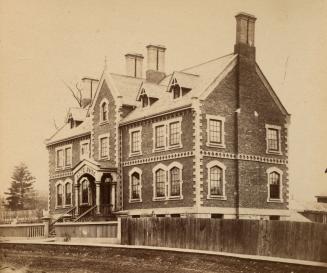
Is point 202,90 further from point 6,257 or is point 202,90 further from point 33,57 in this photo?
point 6,257

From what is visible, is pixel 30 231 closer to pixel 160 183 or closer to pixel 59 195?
pixel 160 183

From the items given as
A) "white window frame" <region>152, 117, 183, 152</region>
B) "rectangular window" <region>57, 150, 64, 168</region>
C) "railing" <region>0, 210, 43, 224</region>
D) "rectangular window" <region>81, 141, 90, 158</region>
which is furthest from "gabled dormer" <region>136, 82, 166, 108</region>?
"railing" <region>0, 210, 43, 224</region>

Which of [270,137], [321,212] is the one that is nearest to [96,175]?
[270,137]

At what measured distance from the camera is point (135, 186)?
2911 centimetres

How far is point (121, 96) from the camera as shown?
100 feet

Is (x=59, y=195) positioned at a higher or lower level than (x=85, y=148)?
lower

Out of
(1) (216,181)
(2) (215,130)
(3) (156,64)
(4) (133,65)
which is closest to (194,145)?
(2) (215,130)

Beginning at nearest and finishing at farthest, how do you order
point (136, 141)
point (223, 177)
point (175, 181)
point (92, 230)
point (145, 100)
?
point (92, 230) < point (223, 177) < point (175, 181) < point (136, 141) < point (145, 100)

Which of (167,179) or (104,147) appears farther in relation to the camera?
(104,147)

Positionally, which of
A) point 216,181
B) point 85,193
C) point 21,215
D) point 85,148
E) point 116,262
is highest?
point 85,148

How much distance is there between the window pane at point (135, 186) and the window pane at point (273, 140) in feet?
22.4

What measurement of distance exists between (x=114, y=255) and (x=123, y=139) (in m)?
11.3

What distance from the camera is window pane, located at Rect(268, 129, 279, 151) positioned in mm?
28031

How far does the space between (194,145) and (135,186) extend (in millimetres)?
5173
